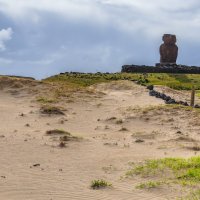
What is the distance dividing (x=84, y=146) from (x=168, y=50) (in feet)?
264

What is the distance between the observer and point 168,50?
10475cm

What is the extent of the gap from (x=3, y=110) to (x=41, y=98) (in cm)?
597

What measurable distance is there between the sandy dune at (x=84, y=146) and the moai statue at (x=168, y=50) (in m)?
57.4

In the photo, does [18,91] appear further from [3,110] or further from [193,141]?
[193,141]

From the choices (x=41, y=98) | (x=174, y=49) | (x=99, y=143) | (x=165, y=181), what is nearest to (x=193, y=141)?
(x=99, y=143)

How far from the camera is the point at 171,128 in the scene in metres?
32.7

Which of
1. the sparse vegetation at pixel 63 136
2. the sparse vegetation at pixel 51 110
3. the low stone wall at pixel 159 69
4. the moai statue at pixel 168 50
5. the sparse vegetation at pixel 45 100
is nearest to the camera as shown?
the sparse vegetation at pixel 63 136

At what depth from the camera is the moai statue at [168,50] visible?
105m

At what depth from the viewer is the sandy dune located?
18.2 m

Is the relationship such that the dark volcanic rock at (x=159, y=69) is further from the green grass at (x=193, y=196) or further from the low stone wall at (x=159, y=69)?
the green grass at (x=193, y=196)

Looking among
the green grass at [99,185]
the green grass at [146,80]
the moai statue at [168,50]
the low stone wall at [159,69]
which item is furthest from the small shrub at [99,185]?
the moai statue at [168,50]

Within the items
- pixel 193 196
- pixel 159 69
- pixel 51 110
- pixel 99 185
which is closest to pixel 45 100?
pixel 51 110

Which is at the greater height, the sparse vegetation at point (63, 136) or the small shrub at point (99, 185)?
the sparse vegetation at point (63, 136)

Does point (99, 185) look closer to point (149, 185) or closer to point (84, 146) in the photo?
point (149, 185)
